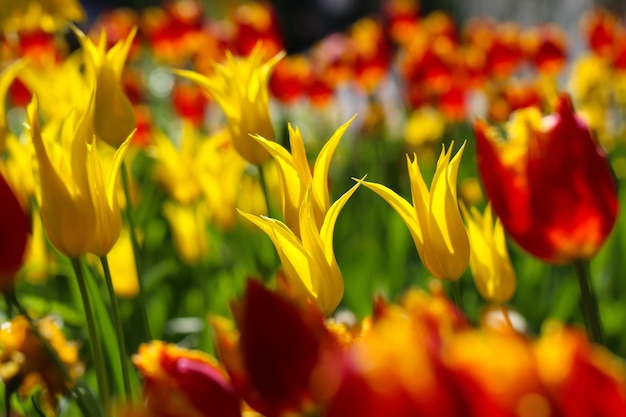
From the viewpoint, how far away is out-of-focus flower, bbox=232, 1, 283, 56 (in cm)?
267

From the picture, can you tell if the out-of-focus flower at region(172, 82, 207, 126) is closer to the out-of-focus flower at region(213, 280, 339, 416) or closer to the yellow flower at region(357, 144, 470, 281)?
the yellow flower at region(357, 144, 470, 281)

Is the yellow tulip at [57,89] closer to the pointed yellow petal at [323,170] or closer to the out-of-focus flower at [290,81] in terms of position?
the pointed yellow petal at [323,170]

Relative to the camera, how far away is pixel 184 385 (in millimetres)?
547

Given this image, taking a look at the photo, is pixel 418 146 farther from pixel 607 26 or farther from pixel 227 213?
pixel 227 213

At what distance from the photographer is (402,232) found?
2053 millimetres

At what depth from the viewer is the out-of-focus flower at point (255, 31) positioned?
2.67 meters

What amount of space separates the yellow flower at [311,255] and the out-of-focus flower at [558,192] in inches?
7.4

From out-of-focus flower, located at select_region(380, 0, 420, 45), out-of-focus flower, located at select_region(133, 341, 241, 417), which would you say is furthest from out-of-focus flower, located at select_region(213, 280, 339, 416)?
out-of-focus flower, located at select_region(380, 0, 420, 45)

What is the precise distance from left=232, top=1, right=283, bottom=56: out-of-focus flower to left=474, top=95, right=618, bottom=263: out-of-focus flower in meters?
1.88

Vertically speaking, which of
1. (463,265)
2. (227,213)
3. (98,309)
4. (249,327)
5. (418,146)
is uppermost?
(249,327)

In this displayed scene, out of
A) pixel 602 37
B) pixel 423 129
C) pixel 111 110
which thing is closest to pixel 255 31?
pixel 423 129

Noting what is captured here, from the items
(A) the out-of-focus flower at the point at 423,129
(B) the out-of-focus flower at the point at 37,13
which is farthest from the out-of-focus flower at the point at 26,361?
(A) the out-of-focus flower at the point at 423,129

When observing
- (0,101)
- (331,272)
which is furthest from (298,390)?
(0,101)

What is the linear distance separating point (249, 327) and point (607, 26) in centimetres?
237
